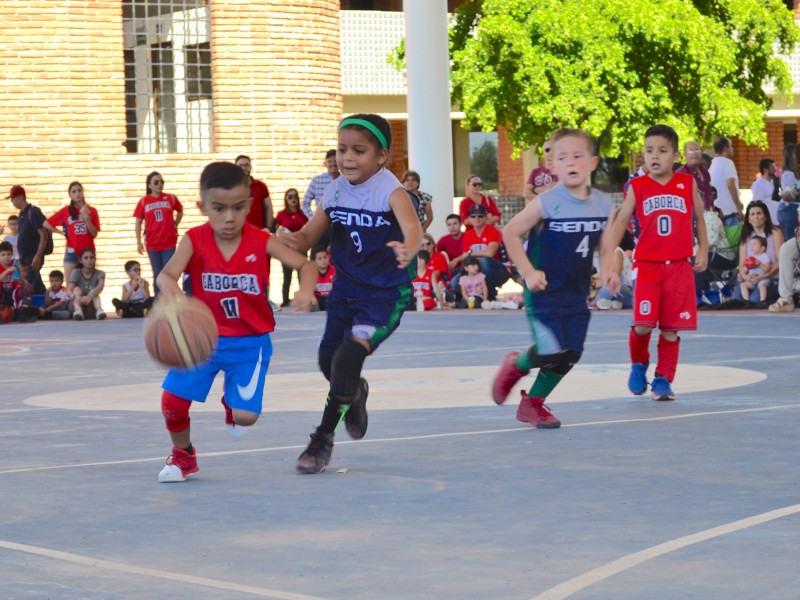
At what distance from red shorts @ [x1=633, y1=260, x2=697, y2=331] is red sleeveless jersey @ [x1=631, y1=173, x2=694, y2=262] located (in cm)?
7

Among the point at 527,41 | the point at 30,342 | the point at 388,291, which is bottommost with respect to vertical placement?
the point at 30,342

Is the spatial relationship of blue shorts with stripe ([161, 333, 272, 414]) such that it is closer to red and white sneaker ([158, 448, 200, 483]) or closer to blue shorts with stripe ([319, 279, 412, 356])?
red and white sneaker ([158, 448, 200, 483])

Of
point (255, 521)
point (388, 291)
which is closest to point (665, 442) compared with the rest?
point (388, 291)

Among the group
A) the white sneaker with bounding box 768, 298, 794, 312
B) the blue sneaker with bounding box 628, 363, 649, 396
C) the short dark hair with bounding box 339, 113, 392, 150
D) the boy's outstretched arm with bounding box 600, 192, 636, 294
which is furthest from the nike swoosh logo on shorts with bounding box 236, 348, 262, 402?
the white sneaker with bounding box 768, 298, 794, 312

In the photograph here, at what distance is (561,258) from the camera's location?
880cm


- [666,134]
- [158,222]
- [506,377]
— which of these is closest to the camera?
[506,377]

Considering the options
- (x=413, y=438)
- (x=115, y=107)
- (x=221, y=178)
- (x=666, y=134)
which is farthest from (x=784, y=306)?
(x=115, y=107)

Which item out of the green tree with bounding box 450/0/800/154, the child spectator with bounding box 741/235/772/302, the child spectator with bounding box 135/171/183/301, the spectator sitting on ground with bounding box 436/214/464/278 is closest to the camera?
the child spectator with bounding box 741/235/772/302

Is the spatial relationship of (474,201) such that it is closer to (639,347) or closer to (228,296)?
(639,347)

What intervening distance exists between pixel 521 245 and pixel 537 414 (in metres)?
0.90

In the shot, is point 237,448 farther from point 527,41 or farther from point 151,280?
point 527,41

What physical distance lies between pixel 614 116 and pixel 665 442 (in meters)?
30.7

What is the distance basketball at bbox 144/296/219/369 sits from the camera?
7.01 m

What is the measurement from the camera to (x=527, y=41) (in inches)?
1479
